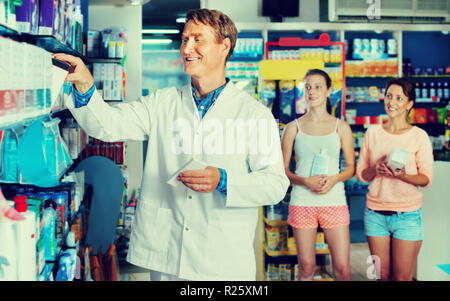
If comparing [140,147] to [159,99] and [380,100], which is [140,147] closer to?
[159,99]

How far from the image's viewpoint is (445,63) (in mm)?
5113

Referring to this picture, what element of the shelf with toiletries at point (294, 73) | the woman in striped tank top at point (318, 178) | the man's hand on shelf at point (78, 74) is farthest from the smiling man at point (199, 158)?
the shelf with toiletries at point (294, 73)

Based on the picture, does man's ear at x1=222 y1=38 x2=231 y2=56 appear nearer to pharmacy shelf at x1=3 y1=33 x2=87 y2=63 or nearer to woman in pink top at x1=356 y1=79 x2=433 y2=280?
pharmacy shelf at x1=3 y1=33 x2=87 y2=63

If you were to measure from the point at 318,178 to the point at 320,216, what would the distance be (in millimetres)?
219

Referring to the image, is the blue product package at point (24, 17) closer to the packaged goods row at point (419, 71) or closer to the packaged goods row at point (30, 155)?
the packaged goods row at point (30, 155)

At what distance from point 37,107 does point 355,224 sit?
353 centimetres

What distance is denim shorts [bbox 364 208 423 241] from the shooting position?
8.52 feet

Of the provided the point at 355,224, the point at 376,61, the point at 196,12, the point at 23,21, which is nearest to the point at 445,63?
the point at 376,61

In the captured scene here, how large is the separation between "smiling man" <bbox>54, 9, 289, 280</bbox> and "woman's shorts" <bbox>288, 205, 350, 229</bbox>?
40.5 inches

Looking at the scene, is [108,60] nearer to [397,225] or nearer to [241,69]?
[241,69]

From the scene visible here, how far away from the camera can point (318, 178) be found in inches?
104

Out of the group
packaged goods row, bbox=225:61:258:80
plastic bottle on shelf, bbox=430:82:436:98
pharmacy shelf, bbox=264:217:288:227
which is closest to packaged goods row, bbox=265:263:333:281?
pharmacy shelf, bbox=264:217:288:227

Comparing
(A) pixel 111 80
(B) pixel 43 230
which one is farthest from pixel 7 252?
(A) pixel 111 80

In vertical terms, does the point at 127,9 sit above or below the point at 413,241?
above
